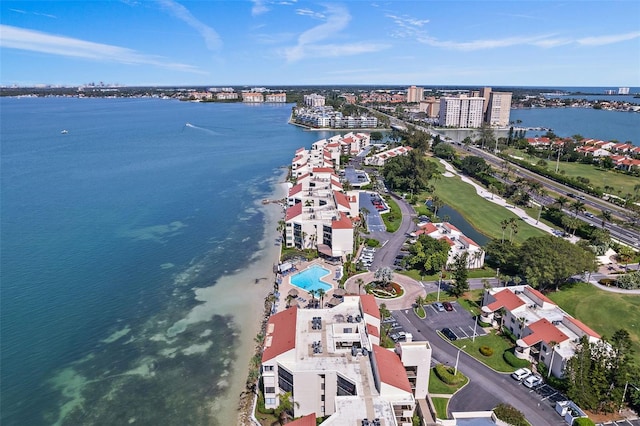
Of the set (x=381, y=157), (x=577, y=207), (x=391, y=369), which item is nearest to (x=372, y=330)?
(x=391, y=369)

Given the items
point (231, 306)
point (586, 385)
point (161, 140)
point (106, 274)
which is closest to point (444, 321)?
point (586, 385)

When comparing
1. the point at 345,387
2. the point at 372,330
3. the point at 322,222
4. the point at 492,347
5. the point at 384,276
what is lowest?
the point at 492,347

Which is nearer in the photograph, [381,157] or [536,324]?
[536,324]

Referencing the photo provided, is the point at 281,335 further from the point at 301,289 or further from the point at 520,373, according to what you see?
the point at 520,373

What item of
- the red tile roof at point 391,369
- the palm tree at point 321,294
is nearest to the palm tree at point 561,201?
the palm tree at point 321,294

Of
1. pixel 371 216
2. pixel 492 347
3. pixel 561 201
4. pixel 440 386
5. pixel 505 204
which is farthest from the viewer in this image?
pixel 505 204

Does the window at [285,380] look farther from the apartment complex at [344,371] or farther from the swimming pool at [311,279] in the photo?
the swimming pool at [311,279]

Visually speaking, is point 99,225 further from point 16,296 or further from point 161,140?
point 161,140

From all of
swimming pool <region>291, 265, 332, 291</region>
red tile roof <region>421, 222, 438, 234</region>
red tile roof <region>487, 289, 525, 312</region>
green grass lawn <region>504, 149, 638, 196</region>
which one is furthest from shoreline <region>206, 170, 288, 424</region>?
green grass lawn <region>504, 149, 638, 196</region>

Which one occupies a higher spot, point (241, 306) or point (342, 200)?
point (342, 200)
